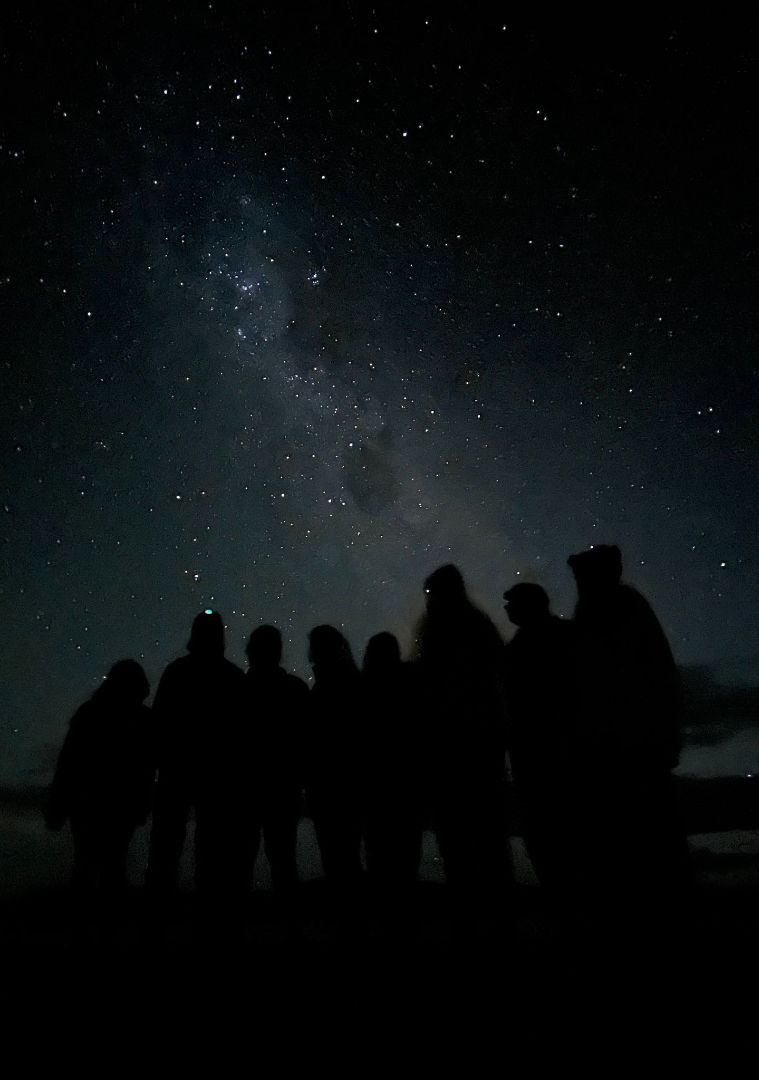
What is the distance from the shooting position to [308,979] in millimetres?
3348

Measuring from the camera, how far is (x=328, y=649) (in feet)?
13.9

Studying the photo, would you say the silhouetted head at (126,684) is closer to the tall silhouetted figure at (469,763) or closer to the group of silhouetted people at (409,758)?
the group of silhouetted people at (409,758)

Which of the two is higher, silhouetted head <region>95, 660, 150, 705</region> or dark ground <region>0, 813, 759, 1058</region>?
silhouetted head <region>95, 660, 150, 705</region>

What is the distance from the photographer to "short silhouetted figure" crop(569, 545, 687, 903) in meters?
2.54

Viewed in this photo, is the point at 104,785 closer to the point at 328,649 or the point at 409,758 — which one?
the point at 328,649

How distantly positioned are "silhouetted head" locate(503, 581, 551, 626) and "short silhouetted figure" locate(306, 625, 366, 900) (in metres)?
1.18

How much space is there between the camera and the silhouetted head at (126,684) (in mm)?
4473

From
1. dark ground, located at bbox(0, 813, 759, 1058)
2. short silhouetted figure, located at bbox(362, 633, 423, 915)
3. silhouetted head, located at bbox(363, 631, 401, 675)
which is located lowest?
dark ground, located at bbox(0, 813, 759, 1058)

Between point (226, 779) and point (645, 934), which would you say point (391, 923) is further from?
point (645, 934)

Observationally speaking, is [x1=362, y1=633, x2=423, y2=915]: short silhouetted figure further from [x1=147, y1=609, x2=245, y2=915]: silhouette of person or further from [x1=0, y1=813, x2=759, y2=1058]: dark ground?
[x1=147, y1=609, x2=245, y2=915]: silhouette of person

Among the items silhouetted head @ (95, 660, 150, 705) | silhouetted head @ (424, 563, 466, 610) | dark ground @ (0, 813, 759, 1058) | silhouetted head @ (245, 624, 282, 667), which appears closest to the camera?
dark ground @ (0, 813, 759, 1058)

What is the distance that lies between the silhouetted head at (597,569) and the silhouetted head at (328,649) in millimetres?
1786

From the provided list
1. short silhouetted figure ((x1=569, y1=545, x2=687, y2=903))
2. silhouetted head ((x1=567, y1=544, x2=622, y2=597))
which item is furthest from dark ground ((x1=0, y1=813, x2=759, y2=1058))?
silhouetted head ((x1=567, y1=544, x2=622, y2=597))

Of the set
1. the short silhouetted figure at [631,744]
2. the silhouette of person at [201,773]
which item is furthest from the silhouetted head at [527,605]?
the silhouette of person at [201,773]
